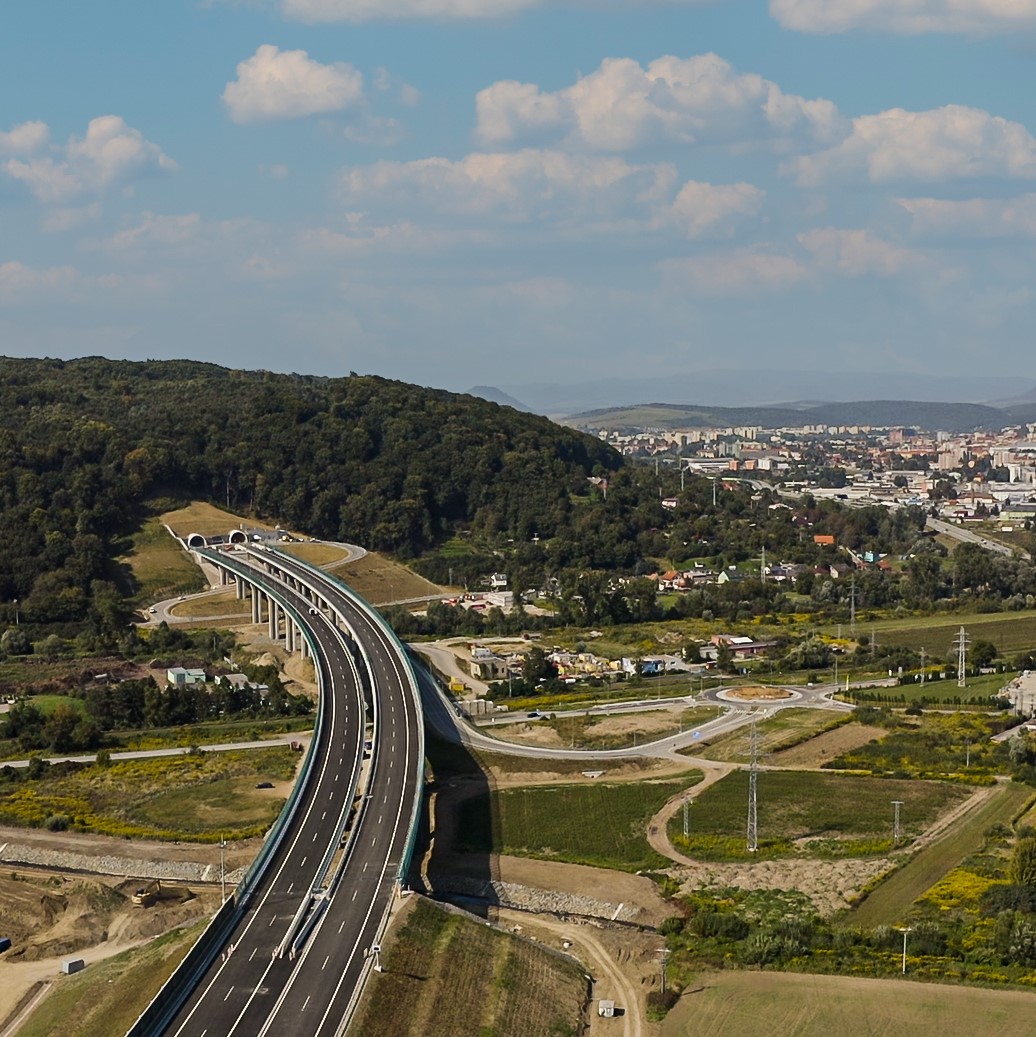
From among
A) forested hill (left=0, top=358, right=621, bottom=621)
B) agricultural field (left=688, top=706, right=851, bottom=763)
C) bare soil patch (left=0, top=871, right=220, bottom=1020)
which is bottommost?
bare soil patch (left=0, top=871, right=220, bottom=1020)

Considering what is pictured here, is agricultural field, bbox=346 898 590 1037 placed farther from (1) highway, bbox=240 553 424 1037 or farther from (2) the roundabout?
(2) the roundabout

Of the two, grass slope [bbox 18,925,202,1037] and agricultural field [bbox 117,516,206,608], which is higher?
agricultural field [bbox 117,516,206,608]

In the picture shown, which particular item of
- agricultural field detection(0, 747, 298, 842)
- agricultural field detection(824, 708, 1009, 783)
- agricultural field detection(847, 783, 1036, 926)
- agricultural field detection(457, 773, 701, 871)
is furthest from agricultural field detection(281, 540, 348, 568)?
agricultural field detection(847, 783, 1036, 926)

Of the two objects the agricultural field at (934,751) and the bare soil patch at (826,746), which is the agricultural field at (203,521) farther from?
the agricultural field at (934,751)

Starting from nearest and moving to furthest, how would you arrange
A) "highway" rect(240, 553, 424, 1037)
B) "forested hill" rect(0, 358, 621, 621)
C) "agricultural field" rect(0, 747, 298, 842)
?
"highway" rect(240, 553, 424, 1037), "agricultural field" rect(0, 747, 298, 842), "forested hill" rect(0, 358, 621, 621)

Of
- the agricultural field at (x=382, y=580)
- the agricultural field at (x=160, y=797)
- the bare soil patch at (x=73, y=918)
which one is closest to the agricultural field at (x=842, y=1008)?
the bare soil patch at (x=73, y=918)

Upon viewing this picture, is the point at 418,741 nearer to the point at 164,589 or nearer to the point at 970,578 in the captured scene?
the point at 164,589

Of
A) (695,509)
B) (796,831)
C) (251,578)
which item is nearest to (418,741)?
(796,831)
